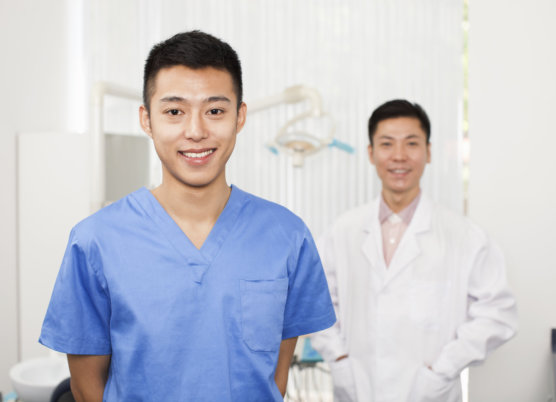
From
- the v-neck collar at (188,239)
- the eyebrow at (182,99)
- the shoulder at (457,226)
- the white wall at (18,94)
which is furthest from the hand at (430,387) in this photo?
the white wall at (18,94)

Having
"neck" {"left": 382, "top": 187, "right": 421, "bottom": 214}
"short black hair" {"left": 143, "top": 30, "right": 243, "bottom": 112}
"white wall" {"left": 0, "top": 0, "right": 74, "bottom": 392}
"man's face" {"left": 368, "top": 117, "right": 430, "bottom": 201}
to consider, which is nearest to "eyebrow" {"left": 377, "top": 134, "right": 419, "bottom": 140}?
"man's face" {"left": 368, "top": 117, "right": 430, "bottom": 201}

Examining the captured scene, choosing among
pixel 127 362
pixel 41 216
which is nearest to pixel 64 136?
pixel 41 216

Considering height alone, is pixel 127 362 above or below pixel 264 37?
below

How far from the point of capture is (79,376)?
935 mm

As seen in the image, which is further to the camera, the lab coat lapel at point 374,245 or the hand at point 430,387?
the lab coat lapel at point 374,245

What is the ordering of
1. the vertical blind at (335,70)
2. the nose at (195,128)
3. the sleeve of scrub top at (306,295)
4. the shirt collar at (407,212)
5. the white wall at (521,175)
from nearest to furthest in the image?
1. the nose at (195,128)
2. the sleeve of scrub top at (306,295)
3. the shirt collar at (407,212)
4. the white wall at (521,175)
5. the vertical blind at (335,70)

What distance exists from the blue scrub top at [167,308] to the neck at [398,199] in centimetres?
74

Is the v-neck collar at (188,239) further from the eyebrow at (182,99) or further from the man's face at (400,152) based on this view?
the man's face at (400,152)

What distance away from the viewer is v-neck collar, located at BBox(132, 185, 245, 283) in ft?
3.07

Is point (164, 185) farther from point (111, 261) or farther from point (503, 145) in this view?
point (503, 145)

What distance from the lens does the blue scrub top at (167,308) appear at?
2.90 ft

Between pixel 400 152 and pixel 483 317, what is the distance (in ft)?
1.80

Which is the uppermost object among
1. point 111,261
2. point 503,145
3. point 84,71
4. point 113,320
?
point 84,71

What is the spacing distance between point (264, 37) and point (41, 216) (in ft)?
4.64
